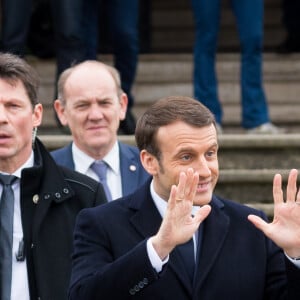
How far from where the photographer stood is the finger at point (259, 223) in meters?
3.41

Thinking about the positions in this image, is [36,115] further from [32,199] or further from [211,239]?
[211,239]

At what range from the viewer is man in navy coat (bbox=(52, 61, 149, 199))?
512cm

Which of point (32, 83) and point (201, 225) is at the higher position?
point (32, 83)

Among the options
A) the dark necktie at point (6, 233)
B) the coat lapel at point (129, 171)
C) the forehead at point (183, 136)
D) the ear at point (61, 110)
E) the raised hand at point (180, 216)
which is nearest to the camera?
the raised hand at point (180, 216)

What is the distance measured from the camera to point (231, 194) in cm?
637

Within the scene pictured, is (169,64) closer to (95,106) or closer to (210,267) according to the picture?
(95,106)

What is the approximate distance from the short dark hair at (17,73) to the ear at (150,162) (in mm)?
728

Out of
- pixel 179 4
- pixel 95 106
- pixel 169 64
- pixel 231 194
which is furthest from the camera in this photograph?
pixel 179 4

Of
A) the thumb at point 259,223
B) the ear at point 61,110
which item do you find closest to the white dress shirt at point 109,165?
the ear at point 61,110

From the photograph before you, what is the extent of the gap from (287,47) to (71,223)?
183 inches

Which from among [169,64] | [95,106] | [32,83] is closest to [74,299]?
[32,83]

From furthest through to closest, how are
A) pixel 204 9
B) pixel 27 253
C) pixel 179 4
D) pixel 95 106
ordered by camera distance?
1. pixel 179 4
2. pixel 204 9
3. pixel 95 106
4. pixel 27 253

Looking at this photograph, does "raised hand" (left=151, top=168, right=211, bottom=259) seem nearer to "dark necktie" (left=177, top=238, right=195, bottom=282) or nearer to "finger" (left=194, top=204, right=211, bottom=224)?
"finger" (left=194, top=204, right=211, bottom=224)

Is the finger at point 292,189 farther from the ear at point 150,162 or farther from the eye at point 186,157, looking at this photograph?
the ear at point 150,162
